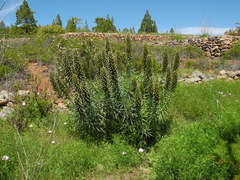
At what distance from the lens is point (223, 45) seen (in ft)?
47.5

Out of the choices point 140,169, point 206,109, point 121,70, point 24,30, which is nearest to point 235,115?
point 140,169

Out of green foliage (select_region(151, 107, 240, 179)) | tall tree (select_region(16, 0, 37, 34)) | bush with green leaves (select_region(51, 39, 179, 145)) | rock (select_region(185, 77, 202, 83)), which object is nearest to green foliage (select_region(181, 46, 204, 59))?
rock (select_region(185, 77, 202, 83))

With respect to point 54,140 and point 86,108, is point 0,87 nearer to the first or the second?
→ point 54,140

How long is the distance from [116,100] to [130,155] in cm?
97

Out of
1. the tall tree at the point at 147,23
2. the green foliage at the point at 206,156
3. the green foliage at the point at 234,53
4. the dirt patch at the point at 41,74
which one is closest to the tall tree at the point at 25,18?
the tall tree at the point at 147,23

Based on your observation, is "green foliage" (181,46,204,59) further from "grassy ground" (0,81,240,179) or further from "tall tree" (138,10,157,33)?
"tall tree" (138,10,157,33)

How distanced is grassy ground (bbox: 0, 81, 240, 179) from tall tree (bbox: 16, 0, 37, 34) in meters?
32.7

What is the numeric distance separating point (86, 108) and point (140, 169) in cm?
136

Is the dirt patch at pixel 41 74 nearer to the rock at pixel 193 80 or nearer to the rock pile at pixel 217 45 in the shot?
the rock at pixel 193 80

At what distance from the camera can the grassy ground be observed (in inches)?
90.6

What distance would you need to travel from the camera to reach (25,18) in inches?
A: 1307

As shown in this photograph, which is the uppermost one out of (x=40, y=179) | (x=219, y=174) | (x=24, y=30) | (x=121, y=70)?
(x=24, y=30)

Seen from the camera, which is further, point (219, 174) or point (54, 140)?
point (54, 140)

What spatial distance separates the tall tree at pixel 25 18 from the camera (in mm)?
32469
